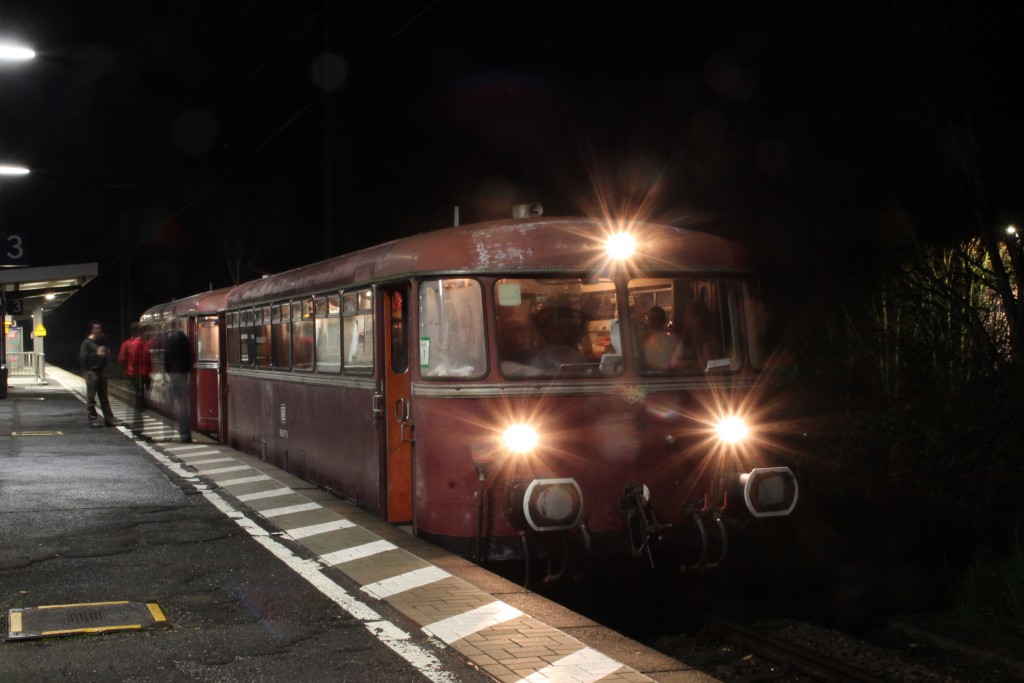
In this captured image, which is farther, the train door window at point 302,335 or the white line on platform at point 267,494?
the train door window at point 302,335

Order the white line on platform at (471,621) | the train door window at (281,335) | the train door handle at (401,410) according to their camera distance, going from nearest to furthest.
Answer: the white line on platform at (471,621) < the train door handle at (401,410) < the train door window at (281,335)

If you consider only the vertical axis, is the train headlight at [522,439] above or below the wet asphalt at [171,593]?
above

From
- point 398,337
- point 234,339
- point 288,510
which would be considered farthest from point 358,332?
point 234,339

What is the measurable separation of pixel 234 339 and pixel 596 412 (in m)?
9.17

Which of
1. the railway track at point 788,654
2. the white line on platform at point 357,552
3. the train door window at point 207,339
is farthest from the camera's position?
the train door window at point 207,339

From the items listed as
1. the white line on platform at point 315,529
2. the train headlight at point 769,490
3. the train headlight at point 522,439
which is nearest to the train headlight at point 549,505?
the train headlight at point 522,439

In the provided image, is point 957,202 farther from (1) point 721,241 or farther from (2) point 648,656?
(2) point 648,656

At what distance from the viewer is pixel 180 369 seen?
58.1 feet

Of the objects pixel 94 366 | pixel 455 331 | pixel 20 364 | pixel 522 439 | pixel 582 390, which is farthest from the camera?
pixel 20 364

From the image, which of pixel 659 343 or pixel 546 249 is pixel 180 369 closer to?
pixel 546 249

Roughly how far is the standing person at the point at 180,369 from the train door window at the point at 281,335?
4.26 metres

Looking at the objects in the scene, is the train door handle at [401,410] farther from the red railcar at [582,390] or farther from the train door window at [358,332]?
the train door window at [358,332]

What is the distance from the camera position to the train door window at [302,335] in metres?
12.2

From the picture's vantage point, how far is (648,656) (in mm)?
6191
